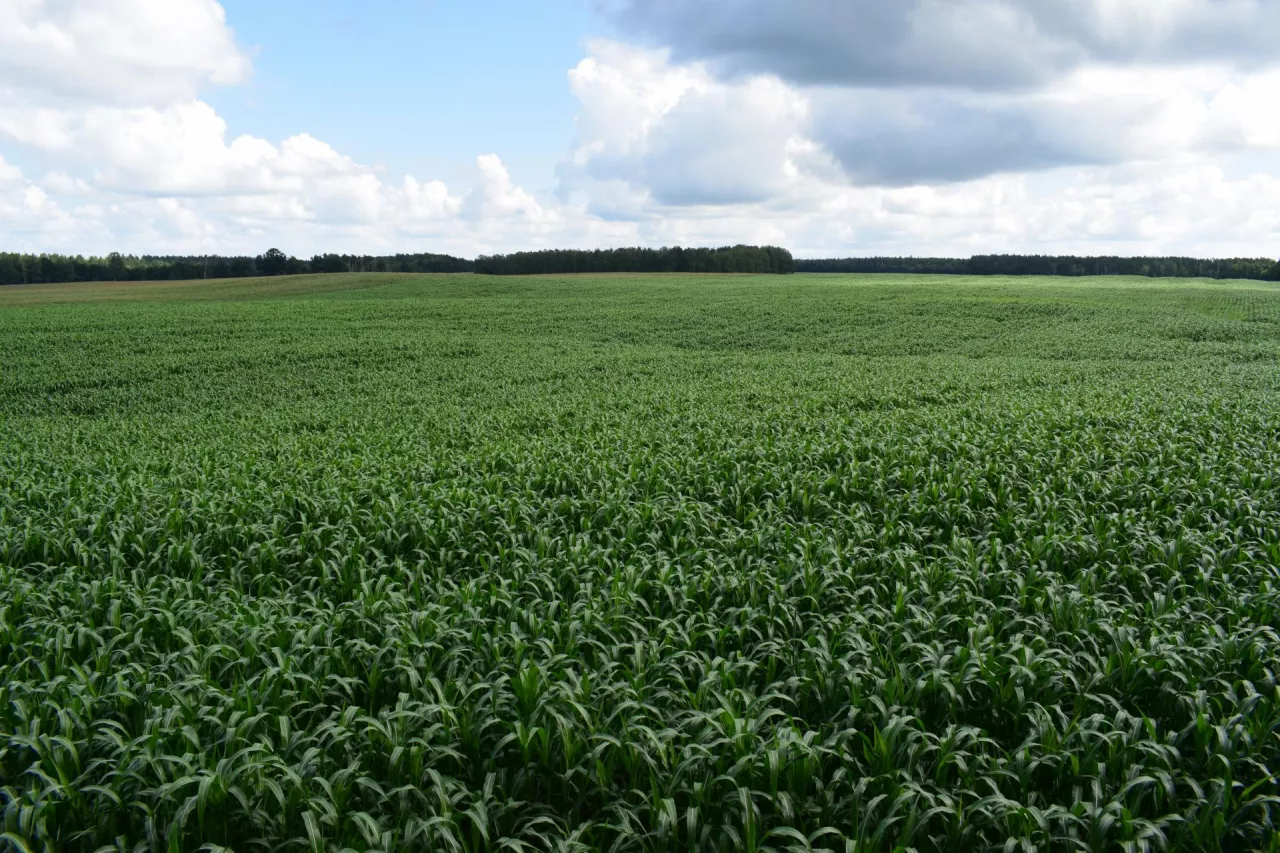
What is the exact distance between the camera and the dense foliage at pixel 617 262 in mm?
112312

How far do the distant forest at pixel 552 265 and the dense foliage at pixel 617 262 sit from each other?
0.13 metres

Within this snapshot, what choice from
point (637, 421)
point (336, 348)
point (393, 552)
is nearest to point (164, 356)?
point (336, 348)

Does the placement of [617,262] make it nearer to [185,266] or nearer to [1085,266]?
[185,266]

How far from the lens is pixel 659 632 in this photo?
693cm

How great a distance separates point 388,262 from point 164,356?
279 feet

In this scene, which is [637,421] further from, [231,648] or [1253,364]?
[1253,364]

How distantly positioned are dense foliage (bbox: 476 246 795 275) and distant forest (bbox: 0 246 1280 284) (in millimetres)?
132

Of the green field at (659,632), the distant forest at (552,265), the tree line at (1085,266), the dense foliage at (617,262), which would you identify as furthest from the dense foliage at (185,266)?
the green field at (659,632)

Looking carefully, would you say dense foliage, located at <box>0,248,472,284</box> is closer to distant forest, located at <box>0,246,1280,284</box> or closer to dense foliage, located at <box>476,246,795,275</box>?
distant forest, located at <box>0,246,1280,284</box>

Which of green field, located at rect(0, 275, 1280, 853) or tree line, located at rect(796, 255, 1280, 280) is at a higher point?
tree line, located at rect(796, 255, 1280, 280)

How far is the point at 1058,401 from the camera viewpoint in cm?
1945

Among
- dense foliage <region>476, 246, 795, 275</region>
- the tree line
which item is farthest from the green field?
the tree line

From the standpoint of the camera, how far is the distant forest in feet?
335

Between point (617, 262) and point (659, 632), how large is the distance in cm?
10920
